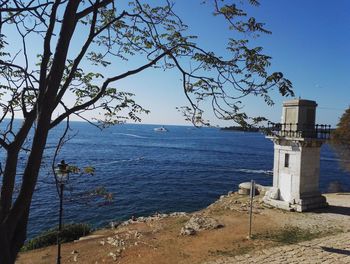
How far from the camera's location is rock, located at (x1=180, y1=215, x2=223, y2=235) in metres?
20.5

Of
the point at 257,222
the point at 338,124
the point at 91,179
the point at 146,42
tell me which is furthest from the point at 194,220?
the point at 91,179

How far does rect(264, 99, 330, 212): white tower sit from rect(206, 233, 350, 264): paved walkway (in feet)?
22.2

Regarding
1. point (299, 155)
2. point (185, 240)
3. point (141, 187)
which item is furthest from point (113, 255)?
point (141, 187)

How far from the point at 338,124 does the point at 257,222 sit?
86.1ft

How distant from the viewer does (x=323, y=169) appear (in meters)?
79.4

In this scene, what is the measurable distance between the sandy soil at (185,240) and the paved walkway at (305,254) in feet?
2.64

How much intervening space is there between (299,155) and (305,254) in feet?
31.0

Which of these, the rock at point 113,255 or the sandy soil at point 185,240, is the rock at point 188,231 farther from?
the rock at point 113,255

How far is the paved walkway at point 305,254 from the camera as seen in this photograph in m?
15.3

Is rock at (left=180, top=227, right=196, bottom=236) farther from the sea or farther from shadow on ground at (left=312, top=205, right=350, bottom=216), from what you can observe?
shadow on ground at (left=312, top=205, right=350, bottom=216)

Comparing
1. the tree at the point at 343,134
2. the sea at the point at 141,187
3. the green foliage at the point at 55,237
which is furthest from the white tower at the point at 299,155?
the tree at the point at 343,134

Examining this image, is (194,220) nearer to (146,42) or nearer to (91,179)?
(146,42)

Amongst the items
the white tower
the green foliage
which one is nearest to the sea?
the green foliage

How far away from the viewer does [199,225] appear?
21.6 m
